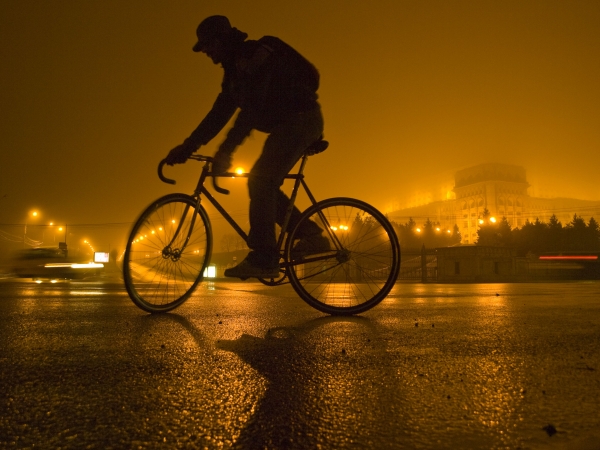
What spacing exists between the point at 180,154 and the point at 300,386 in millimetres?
2681

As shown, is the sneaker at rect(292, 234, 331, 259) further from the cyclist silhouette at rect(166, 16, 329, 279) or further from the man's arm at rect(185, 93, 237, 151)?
the man's arm at rect(185, 93, 237, 151)

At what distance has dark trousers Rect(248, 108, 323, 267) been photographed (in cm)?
353

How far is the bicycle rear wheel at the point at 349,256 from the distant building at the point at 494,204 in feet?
463

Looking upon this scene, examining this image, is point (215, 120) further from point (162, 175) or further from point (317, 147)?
point (317, 147)

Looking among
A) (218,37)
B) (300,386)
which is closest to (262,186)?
(218,37)

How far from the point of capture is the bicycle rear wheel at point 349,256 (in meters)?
3.75

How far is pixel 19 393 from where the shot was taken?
1.44 metres

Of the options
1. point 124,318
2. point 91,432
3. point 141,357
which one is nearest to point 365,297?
point 124,318

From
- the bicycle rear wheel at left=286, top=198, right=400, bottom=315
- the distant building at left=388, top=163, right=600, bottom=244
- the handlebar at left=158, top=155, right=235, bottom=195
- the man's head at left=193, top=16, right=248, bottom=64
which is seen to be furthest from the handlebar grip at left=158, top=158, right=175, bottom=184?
the distant building at left=388, top=163, right=600, bottom=244

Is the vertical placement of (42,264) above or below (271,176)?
below

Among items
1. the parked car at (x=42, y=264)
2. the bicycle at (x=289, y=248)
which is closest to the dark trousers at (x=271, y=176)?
the bicycle at (x=289, y=248)

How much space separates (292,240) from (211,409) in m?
2.44

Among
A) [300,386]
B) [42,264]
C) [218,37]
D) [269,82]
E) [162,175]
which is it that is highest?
[218,37]

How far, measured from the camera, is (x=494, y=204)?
14788cm
